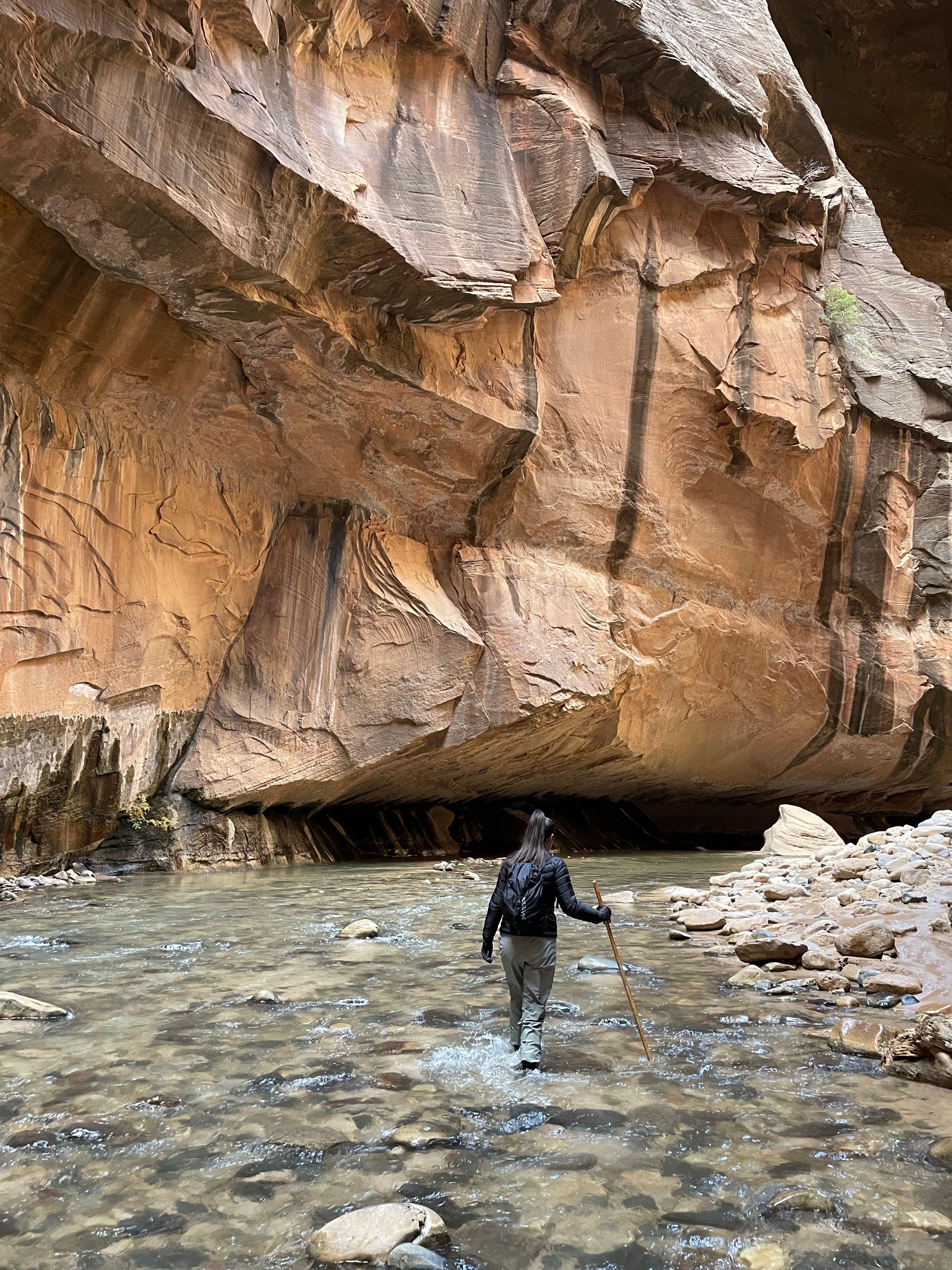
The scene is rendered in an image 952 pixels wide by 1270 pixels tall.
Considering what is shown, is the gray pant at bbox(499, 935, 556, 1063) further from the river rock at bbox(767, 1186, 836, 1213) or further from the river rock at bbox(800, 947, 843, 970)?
the river rock at bbox(800, 947, 843, 970)

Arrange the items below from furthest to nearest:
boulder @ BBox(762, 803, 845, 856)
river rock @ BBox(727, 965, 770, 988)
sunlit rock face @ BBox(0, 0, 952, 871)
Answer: boulder @ BBox(762, 803, 845, 856), sunlit rock face @ BBox(0, 0, 952, 871), river rock @ BBox(727, 965, 770, 988)

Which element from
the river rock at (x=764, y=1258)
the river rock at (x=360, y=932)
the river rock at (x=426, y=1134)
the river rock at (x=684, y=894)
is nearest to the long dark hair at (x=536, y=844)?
the river rock at (x=426, y=1134)

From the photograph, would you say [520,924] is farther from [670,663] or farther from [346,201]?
[670,663]

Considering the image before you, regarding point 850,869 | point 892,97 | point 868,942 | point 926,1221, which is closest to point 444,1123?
point 926,1221

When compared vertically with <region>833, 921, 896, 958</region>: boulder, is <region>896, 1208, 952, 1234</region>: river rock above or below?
below

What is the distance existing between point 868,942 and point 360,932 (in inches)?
138

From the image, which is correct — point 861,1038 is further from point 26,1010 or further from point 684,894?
point 684,894

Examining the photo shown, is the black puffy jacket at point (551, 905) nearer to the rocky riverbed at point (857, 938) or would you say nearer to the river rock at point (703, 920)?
the rocky riverbed at point (857, 938)

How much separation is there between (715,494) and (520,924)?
13857mm

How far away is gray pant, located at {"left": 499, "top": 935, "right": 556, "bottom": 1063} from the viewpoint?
3.98m

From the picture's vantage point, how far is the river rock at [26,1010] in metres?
4.39

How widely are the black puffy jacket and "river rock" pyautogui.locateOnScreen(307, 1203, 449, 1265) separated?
163 cm

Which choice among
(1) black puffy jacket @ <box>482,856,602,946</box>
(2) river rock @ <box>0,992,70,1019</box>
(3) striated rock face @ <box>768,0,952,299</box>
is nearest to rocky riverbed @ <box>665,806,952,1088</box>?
(1) black puffy jacket @ <box>482,856,602,946</box>

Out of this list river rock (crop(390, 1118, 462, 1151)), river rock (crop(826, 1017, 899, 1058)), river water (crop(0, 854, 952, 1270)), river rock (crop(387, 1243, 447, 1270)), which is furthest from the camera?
river rock (crop(826, 1017, 899, 1058))
